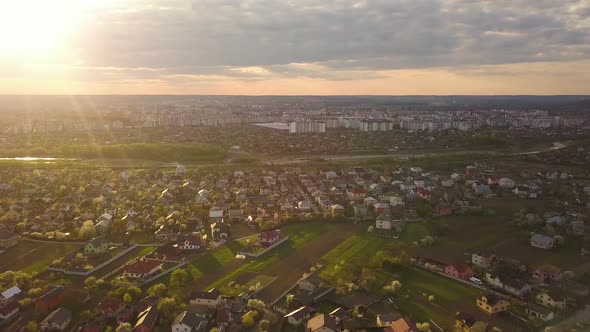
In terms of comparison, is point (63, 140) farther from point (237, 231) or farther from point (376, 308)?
point (376, 308)

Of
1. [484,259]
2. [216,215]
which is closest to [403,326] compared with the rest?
[484,259]

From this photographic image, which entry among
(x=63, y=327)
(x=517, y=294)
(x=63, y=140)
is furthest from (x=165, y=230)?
(x=63, y=140)

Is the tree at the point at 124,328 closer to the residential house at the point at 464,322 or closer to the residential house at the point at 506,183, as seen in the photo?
the residential house at the point at 464,322

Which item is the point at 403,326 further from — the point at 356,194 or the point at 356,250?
the point at 356,194

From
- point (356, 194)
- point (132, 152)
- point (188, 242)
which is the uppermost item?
point (132, 152)

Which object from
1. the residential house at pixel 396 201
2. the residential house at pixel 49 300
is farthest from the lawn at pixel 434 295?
the residential house at pixel 49 300
